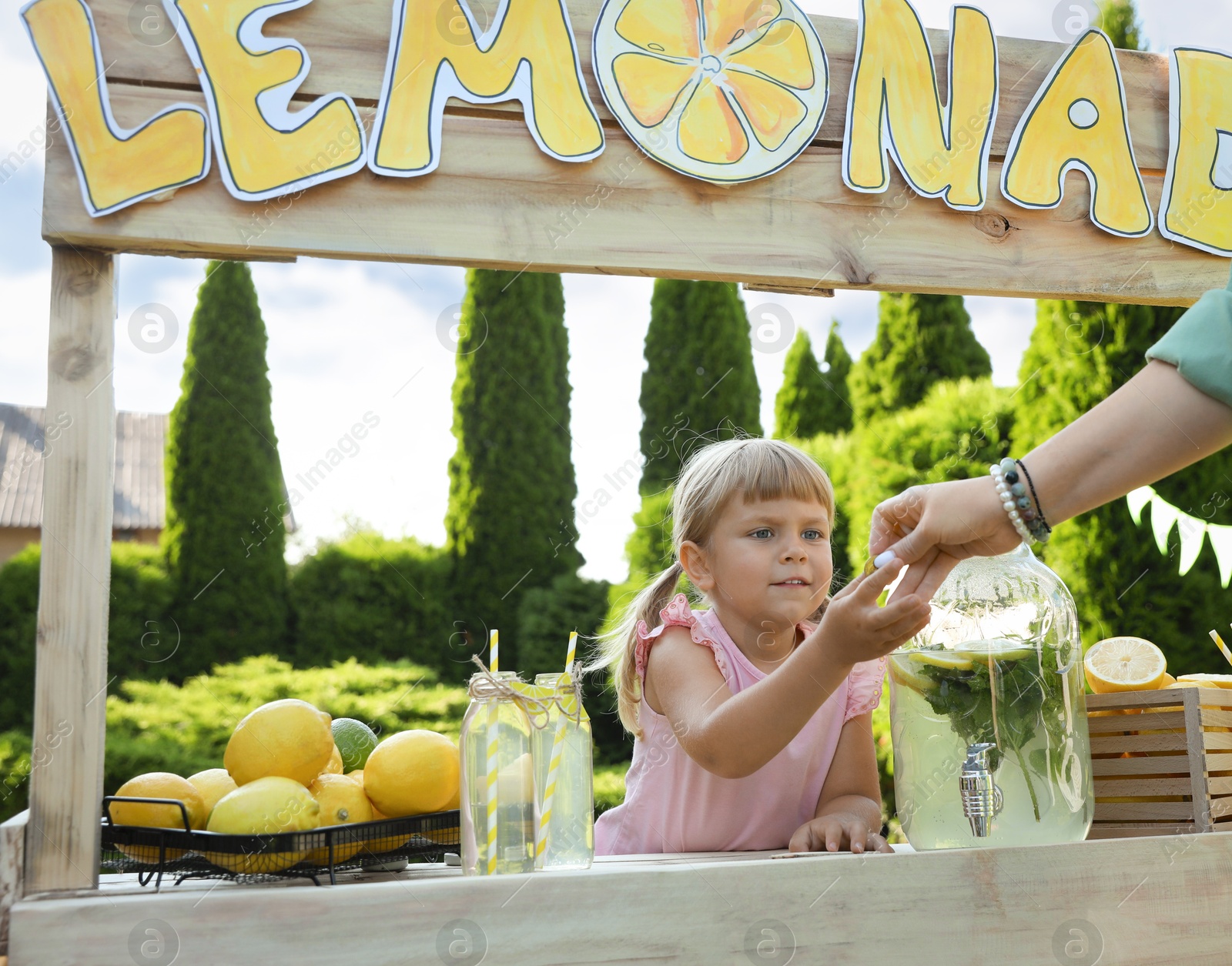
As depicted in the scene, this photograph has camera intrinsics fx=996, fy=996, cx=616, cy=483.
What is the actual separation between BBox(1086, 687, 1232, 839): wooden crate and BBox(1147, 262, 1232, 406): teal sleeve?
0.50 m

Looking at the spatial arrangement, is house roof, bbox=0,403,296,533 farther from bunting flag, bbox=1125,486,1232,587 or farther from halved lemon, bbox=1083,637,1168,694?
halved lemon, bbox=1083,637,1168,694

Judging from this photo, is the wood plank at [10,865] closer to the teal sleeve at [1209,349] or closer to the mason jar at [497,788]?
the mason jar at [497,788]

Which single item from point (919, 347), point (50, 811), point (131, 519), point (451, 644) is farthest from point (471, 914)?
point (131, 519)

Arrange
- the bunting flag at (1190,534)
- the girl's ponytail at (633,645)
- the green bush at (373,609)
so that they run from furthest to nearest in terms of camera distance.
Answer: the green bush at (373,609) → the bunting flag at (1190,534) → the girl's ponytail at (633,645)

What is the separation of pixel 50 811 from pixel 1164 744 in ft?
4.63

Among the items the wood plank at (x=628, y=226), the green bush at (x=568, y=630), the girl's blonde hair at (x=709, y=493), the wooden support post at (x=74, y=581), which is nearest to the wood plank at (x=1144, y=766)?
the girl's blonde hair at (x=709, y=493)

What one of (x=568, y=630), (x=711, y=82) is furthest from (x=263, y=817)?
(x=568, y=630)

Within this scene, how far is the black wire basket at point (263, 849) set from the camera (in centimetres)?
109

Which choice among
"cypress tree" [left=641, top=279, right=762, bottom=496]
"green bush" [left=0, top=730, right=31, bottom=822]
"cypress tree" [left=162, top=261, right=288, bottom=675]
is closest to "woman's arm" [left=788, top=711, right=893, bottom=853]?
"green bush" [left=0, top=730, right=31, bottom=822]

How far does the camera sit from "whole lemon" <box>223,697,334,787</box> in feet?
4.06

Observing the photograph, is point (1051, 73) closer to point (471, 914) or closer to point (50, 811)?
point (471, 914)

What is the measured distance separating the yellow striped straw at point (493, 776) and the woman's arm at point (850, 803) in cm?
47

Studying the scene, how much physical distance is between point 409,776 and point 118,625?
852 cm

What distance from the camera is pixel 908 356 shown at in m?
7.42
